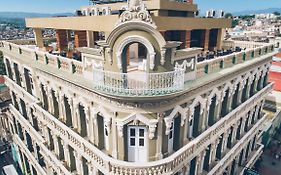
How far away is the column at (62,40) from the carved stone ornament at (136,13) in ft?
57.2

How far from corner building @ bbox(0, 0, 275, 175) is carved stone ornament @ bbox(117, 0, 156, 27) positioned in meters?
0.05

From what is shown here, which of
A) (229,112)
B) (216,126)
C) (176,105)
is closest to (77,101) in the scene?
(176,105)

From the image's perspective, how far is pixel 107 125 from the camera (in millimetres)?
14375

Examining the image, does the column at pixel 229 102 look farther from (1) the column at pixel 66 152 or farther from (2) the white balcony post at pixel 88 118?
(1) the column at pixel 66 152

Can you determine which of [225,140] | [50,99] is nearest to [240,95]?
[225,140]

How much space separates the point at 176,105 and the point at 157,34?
4819 mm

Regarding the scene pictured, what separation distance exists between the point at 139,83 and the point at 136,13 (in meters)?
3.78

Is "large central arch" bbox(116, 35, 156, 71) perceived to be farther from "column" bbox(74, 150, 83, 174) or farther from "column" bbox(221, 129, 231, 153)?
"column" bbox(221, 129, 231, 153)

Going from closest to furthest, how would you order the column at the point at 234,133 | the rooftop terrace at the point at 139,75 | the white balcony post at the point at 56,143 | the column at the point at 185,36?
the rooftop terrace at the point at 139,75 → the white balcony post at the point at 56,143 → the column at the point at 185,36 → the column at the point at 234,133

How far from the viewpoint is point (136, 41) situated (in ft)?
40.2

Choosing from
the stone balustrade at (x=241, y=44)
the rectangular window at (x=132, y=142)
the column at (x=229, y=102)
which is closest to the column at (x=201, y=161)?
the column at (x=229, y=102)

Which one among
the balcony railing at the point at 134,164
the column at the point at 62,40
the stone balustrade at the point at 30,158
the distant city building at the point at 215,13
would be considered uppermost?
the distant city building at the point at 215,13

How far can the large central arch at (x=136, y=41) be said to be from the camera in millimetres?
12148

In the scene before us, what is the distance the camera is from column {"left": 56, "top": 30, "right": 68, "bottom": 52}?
87.7ft
